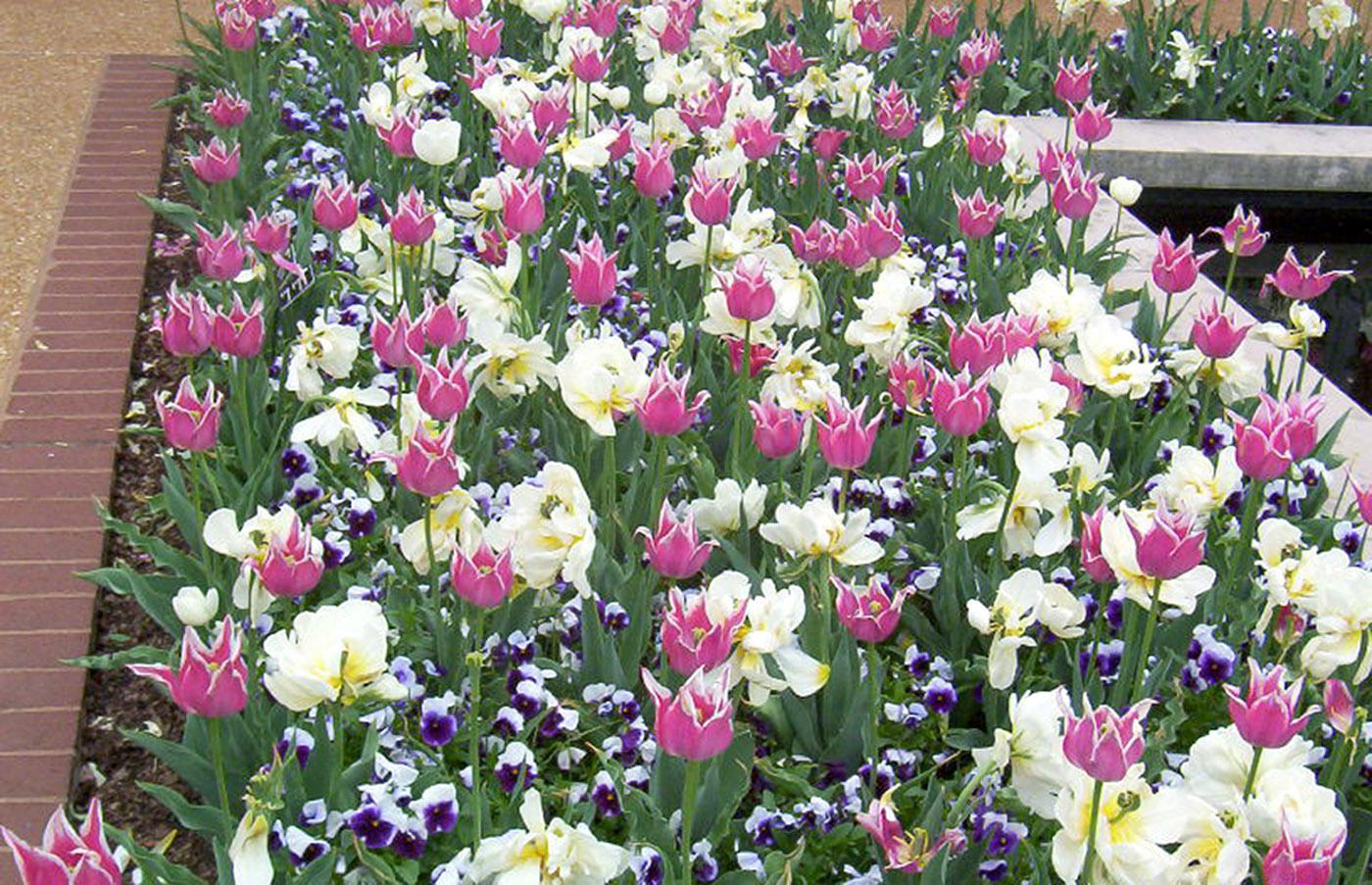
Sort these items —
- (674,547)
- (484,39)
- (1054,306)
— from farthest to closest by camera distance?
(484,39), (1054,306), (674,547)

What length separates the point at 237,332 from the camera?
2439mm

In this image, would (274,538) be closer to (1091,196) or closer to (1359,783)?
(1359,783)

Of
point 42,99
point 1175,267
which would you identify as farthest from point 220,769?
point 42,99

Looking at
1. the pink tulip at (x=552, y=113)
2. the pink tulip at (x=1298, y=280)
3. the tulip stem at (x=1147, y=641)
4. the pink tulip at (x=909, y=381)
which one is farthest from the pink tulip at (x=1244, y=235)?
the pink tulip at (x=552, y=113)

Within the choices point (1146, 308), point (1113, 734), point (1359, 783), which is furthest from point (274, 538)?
point (1146, 308)

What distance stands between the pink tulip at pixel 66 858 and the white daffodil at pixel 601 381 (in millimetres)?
1036

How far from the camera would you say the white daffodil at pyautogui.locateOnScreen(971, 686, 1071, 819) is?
5.87ft

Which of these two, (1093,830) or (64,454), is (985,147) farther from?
(1093,830)

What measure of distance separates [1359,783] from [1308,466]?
2.40ft

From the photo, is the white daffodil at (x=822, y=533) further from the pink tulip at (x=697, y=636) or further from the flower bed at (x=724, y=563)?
the pink tulip at (x=697, y=636)

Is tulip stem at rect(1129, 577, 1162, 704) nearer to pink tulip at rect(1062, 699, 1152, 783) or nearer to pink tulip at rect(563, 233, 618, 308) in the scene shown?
pink tulip at rect(1062, 699, 1152, 783)

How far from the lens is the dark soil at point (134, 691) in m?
2.25

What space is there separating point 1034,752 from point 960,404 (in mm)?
502

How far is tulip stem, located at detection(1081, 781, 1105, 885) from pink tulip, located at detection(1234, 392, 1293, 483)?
2.22 feet
